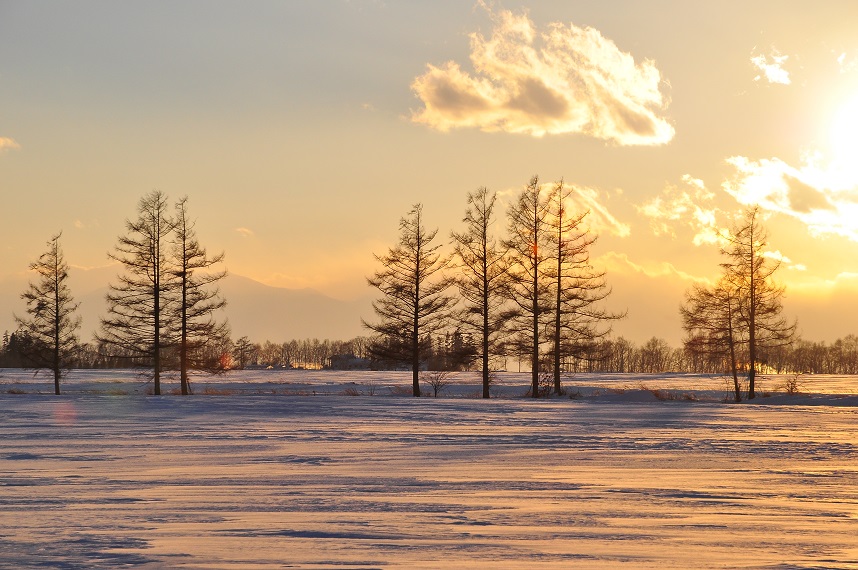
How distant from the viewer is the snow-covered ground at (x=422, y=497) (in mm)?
6562

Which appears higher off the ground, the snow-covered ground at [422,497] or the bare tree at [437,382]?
the snow-covered ground at [422,497]

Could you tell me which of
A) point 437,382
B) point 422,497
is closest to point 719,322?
point 437,382

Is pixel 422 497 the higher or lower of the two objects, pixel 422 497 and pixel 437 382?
the higher

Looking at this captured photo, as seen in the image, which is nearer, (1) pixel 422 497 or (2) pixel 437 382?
(1) pixel 422 497

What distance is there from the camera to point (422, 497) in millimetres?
9281

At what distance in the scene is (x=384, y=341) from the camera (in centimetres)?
4628

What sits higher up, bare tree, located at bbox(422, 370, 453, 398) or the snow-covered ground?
the snow-covered ground

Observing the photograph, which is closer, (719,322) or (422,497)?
(422,497)

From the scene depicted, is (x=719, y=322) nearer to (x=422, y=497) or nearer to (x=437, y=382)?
(x=437, y=382)

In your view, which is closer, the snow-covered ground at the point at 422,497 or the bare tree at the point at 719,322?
the snow-covered ground at the point at 422,497

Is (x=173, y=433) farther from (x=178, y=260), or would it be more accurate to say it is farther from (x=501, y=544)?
(x=178, y=260)

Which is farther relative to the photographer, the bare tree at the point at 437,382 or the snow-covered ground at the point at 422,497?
the bare tree at the point at 437,382

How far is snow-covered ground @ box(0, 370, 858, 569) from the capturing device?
6562mm

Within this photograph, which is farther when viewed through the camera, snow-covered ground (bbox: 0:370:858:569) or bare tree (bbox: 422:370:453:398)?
bare tree (bbox: 422:370:453:398)
